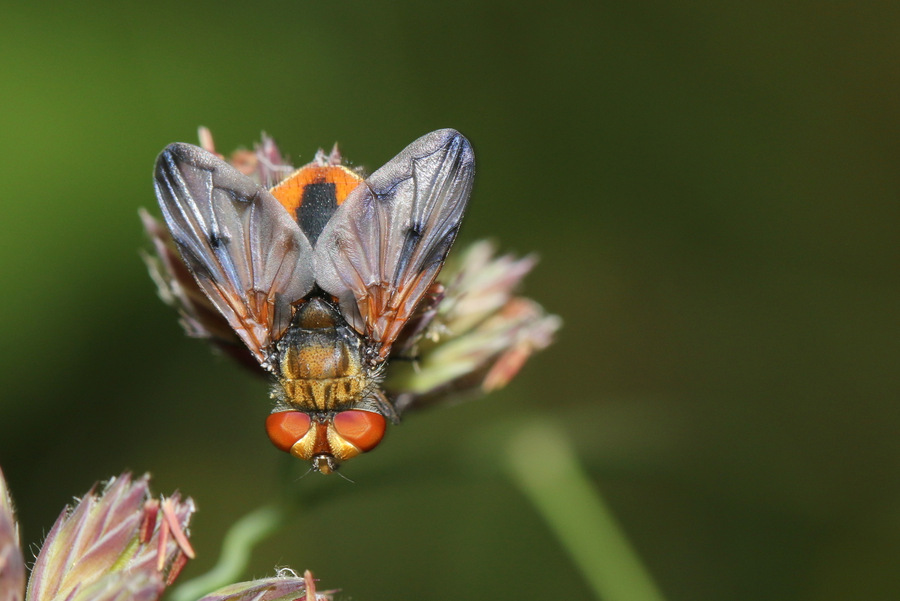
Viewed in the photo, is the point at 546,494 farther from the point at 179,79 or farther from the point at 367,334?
the point at 179,79

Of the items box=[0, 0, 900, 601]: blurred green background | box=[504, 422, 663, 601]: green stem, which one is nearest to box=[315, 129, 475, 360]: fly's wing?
box=[504, 422, 663, 601]: green stem

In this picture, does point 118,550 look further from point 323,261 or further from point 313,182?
point 313,182

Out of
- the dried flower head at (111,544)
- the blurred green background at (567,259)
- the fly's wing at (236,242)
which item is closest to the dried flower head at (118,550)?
the dried flower head at (111,544)

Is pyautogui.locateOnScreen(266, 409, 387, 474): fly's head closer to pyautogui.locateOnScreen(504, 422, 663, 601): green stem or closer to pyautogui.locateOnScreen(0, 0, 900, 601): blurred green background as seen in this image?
pyautogui.locateOnScreen(504, 422, 663, 601): green stem

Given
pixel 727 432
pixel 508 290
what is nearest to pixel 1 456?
pixel 508 290

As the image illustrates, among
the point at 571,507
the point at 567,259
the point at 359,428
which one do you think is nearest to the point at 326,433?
the point at 359,428

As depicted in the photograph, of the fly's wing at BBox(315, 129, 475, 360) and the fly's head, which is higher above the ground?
the fly's wing at BBox(315, 129, 475, 360)

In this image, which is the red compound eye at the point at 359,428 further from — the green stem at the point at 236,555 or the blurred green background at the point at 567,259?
the blurred green background at the point at 567,259
